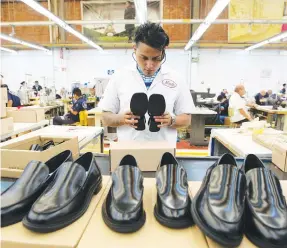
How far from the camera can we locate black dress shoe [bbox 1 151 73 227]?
58 centimetres

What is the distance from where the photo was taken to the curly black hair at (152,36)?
47.2 inches

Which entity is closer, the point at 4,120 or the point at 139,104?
the point at 139,104

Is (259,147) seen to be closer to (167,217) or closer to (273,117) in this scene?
(167,217)

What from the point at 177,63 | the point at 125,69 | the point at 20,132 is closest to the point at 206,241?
the point at 125,69

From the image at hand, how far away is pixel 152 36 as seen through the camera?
120 centimetres

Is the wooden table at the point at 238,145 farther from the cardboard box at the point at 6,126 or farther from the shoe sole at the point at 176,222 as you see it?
the cardboard box at the point at 6,126

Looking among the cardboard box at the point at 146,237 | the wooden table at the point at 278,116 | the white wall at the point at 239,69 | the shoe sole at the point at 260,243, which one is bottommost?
the wooden table at the point at 278,116

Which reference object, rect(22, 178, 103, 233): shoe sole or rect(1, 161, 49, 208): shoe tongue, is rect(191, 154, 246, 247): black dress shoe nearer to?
rect(22, 178, 103, 233): shoe sole

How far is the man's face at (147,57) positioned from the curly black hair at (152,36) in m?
0.02

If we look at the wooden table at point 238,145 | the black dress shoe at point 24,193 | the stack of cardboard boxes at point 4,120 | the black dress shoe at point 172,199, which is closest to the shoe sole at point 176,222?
the black dress shoe at point 172,199

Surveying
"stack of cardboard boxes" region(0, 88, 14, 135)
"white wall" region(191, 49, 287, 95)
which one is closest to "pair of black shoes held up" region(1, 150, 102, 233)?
"stack of cardboard boxes" region(0, 88, 14, 135)

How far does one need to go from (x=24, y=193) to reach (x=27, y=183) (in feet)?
0.11

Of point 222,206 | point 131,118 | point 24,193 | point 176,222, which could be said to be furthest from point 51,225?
point 131,118

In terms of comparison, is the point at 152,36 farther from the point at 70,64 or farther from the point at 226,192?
the point at 70,64
